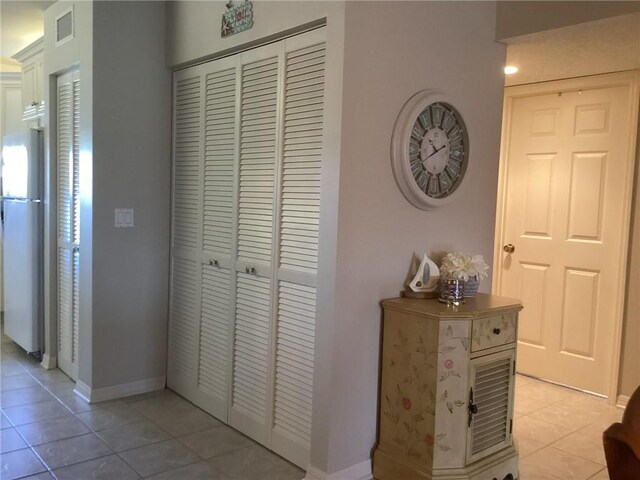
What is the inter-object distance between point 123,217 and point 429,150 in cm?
178

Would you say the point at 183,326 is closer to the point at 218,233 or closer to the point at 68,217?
the point at 218,233

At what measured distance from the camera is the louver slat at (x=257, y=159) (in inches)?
102

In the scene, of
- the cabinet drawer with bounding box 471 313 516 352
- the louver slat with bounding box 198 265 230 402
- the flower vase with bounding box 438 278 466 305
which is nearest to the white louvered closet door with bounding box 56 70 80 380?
the louver slat with bounding box 198 265 230 402

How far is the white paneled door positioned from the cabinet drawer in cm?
68

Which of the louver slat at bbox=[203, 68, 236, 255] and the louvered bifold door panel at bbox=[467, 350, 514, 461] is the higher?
the louver slat at bbox=[203, 68, 236, 255]

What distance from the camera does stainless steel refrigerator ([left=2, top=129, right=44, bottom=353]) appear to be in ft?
12.1

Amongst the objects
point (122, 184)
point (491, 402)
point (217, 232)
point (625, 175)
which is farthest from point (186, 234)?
point (625, 175)

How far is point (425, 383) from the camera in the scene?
2.23m

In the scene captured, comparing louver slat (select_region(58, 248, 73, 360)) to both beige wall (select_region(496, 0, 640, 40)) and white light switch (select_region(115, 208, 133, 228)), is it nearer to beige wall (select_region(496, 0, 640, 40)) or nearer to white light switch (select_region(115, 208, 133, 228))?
white light switch (select_region(115, 208, 133, 228))

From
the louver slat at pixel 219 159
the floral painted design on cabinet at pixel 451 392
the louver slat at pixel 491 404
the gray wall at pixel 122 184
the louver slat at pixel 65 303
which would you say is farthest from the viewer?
the louver slat at pixel 65 303

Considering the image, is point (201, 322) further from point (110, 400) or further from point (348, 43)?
point (348, 43)

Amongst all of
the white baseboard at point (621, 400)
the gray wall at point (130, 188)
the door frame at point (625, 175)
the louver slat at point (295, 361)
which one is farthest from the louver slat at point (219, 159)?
the white baseboard at point (621, 400)

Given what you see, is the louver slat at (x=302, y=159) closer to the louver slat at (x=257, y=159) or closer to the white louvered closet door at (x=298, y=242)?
the white louvered closet door at (x=298, y=242)

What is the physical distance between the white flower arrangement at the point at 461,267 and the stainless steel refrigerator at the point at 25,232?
2762 mm
